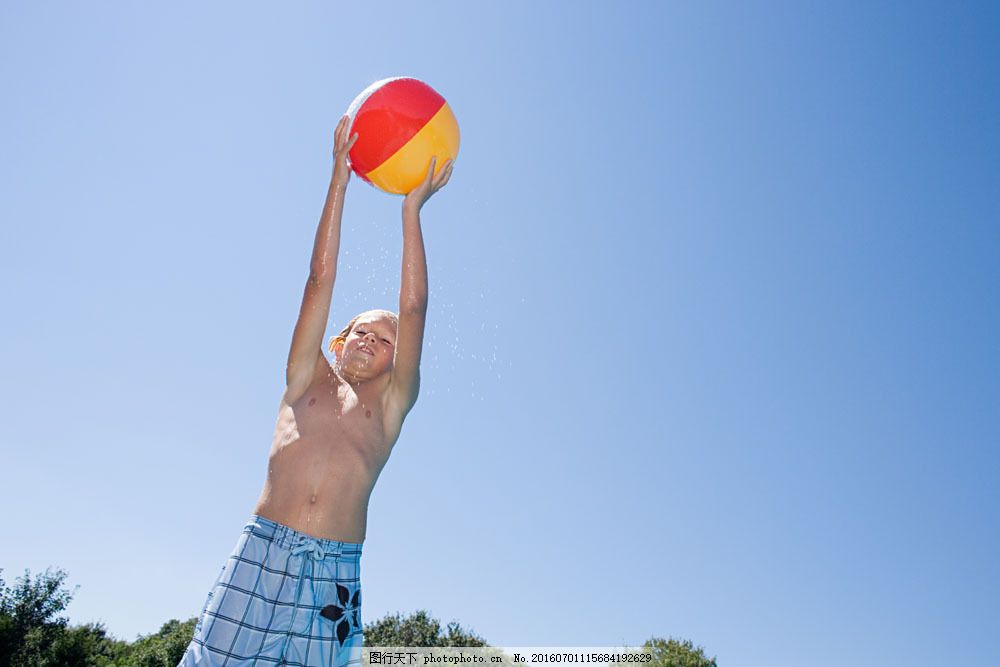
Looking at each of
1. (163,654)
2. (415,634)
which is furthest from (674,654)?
(163,654)

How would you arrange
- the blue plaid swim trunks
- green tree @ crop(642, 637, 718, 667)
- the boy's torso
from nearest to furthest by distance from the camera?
the blue plaid swim trunks
the boy's torso
green tree @ crop(642, 637, 718, 667)

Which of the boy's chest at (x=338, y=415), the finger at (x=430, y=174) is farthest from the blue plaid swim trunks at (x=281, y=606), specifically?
the finger at (x=430, y=174)

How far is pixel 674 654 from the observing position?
3084 centimetres

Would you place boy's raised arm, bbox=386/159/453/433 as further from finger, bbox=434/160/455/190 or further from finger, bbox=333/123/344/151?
finger, bbox=333/123/344/151

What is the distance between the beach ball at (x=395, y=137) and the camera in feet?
13.6

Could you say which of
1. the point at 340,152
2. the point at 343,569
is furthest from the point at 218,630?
the point at 340,152

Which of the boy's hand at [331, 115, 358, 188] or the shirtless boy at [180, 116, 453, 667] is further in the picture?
the boy's hand at [331, 115, 358, 188]

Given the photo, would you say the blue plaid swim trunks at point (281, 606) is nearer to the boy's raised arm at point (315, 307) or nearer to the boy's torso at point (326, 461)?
the boy's torso at point (326, 461)

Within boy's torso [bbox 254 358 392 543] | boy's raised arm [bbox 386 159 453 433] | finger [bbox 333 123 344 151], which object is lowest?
boy's torso [bbox 254 358 392 543]

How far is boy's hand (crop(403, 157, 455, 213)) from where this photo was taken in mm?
4043

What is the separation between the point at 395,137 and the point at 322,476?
7.32 ft

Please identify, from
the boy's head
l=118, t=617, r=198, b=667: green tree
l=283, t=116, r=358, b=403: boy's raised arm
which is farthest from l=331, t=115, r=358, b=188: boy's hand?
l=118, t=617, r=198, b=667: green tree

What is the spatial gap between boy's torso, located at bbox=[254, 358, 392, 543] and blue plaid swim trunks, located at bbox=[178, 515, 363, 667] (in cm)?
9

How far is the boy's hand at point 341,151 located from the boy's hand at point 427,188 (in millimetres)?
409
